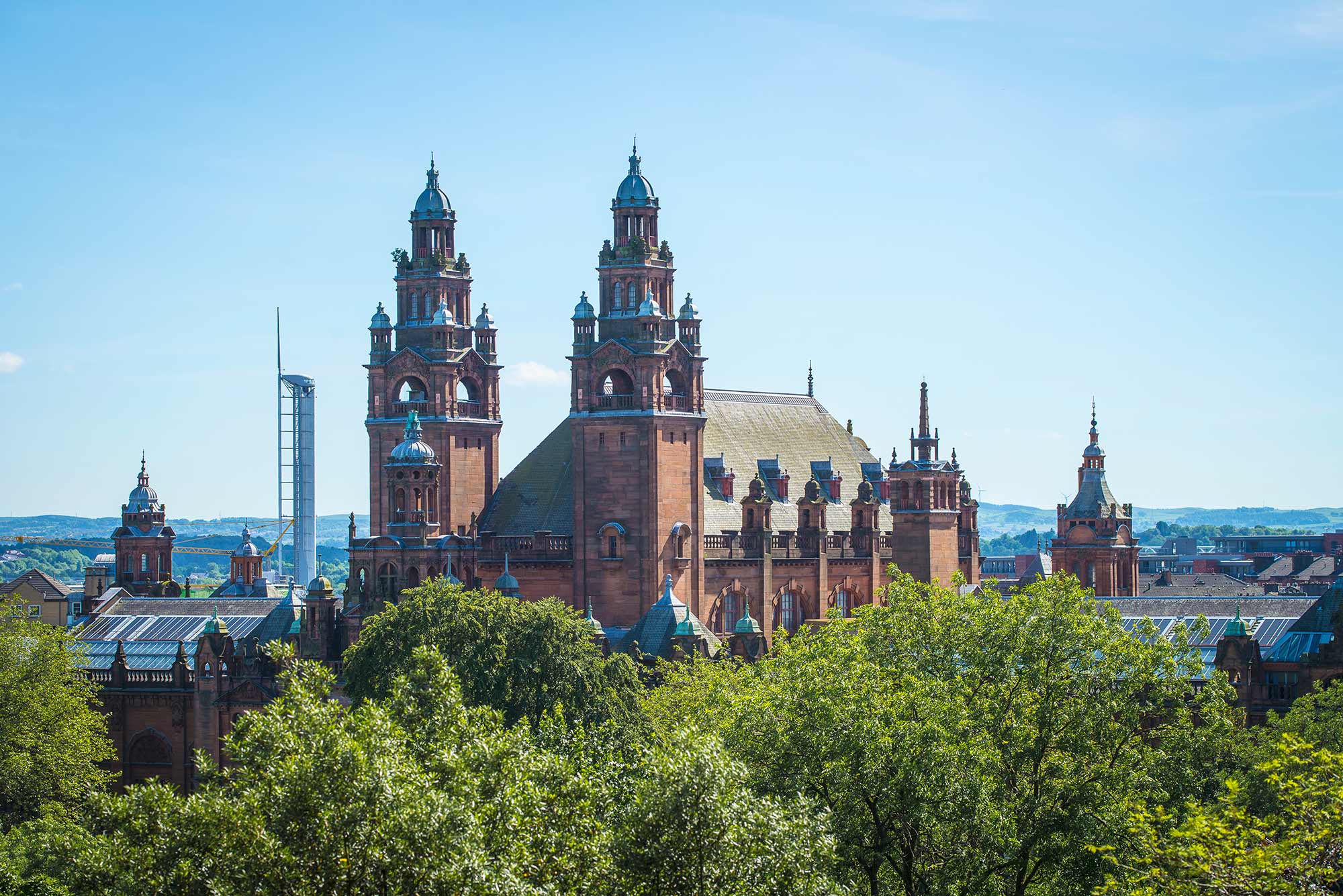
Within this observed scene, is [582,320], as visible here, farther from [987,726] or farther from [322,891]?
[322,891]

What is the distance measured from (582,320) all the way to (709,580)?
18.7m

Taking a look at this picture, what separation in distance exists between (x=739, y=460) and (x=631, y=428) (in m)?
18.0

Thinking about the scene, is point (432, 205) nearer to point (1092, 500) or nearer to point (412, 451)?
point (412, 451)

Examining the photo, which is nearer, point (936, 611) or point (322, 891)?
point (322, 891)

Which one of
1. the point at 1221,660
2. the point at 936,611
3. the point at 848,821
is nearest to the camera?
the point at 848,821

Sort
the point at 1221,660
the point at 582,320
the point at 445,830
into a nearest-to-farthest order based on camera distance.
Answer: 1. the point at 445,830
2. the point at 1221,660
3. the point at 582,320

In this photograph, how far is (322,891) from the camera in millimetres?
51656

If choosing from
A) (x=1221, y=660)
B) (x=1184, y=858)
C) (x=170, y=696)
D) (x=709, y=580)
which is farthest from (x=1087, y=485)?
(x=1184, y=858)

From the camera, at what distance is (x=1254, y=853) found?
51.0 metres

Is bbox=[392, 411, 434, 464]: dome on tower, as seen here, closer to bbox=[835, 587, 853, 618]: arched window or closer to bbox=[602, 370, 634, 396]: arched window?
bbox=[602, 370, 634, 396]: arched window

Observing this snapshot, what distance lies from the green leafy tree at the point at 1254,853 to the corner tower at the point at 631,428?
65.1m

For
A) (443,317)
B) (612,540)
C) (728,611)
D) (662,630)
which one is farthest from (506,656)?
(443,317)

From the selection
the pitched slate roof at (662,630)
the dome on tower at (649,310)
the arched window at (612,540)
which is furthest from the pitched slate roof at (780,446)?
the pitched slate roof at (662,630)

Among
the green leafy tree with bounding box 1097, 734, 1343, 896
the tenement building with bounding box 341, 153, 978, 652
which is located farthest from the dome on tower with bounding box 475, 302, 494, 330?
the green leafy tree with bounding box 1097, 734, 1343, 896
